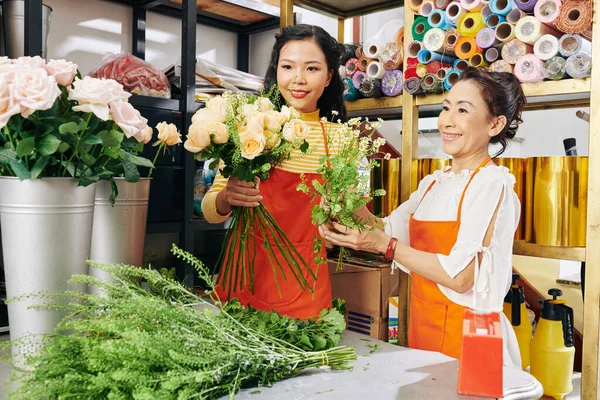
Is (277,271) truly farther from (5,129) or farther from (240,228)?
(5,129)

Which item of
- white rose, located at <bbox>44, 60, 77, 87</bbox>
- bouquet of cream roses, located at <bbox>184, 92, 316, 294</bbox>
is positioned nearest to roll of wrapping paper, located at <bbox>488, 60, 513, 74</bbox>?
bouquet of cream roses, located at <bbox>184, 92, 316, 294</bbox>

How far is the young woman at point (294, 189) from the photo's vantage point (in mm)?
1703

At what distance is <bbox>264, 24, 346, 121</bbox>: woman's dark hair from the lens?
5.85ft

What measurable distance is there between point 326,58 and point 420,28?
474mm

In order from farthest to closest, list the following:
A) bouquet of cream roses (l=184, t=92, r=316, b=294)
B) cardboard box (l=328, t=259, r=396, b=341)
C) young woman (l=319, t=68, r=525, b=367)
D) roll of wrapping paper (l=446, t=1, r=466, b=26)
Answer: cardboard box (l=328, t=259, r=396, b=341) < roll of wrapping paper (l=446, t=1, r=466, b=26) < young woman (l=319, t=68, r=525, b=367) < bouquet of cream roses (l=184, t=92, r=316, b=294)

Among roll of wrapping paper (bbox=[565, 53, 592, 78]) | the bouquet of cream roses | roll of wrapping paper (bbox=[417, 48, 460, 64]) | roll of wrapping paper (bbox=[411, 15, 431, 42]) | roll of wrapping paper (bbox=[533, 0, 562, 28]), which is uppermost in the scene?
roll of wrapping paper (bbox=[411, 15, 431, 42])

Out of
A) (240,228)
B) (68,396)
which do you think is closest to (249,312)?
(240,228)

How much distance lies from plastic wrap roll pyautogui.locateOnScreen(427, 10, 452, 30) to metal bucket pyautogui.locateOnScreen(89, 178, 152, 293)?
4.30 ft

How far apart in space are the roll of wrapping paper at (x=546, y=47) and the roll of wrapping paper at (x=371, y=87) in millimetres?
641

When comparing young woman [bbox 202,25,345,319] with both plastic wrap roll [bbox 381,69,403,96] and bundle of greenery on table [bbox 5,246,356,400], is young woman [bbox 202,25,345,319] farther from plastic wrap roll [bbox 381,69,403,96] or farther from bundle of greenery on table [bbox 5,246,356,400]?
bundle of greenery on table [bbox 5,246,356,400]

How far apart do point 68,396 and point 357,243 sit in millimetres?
916

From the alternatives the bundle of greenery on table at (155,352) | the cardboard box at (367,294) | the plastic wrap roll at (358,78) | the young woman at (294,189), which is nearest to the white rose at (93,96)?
the bundle of greenery on table at (155,352)

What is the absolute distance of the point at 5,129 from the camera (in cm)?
95

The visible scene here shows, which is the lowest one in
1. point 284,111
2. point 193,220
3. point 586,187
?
point 193,220
